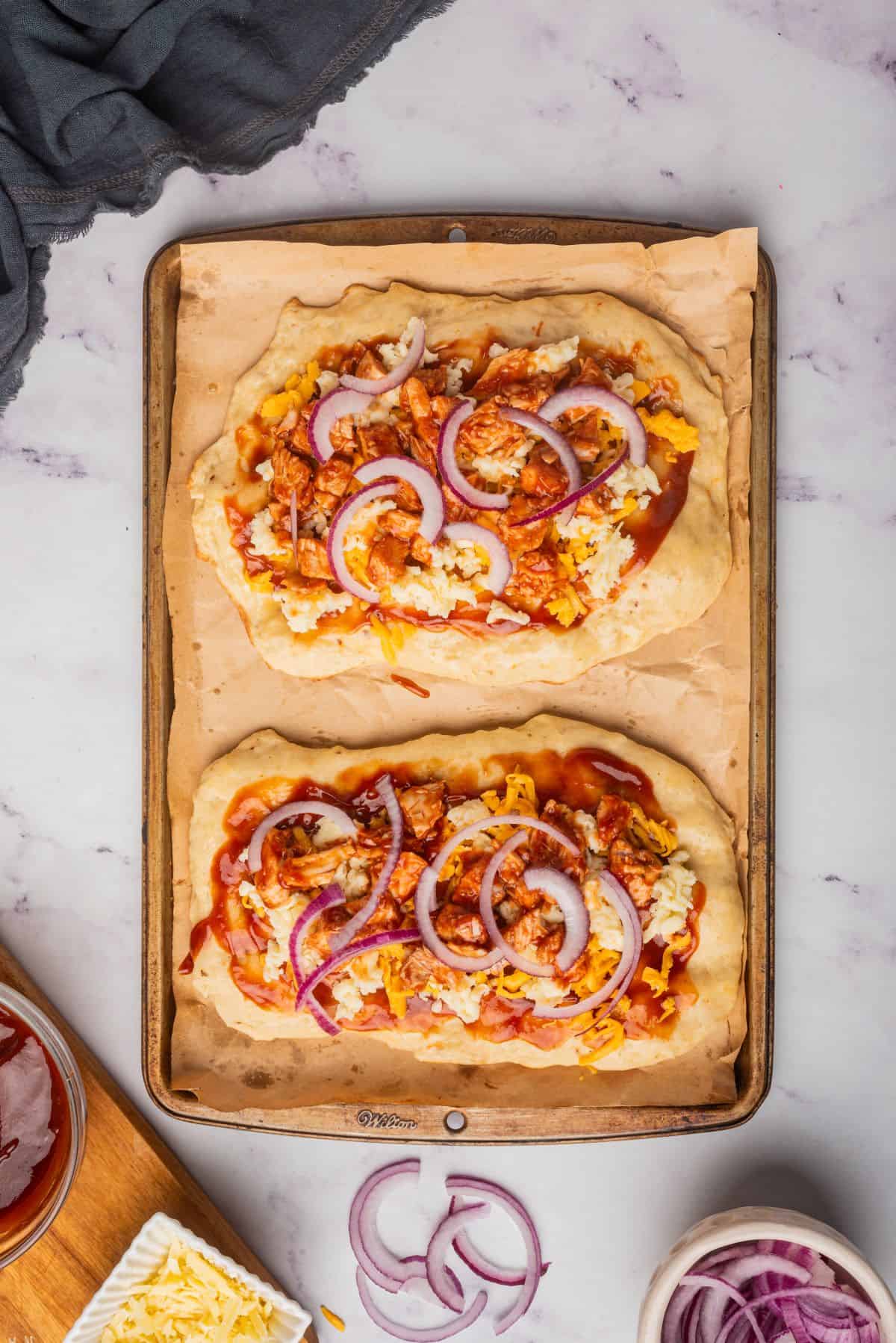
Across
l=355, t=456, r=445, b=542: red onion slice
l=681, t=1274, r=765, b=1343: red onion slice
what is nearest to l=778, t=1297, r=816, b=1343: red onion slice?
l=681, t=1274, r=765, b=1343: red onion slice

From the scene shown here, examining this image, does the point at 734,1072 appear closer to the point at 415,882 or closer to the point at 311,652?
the point at 415,882

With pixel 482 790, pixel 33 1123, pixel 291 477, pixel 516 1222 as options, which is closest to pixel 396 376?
pixel 291 477

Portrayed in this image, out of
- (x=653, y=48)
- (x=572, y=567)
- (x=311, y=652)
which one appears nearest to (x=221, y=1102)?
(x=311, y=652)

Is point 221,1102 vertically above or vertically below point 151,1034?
below

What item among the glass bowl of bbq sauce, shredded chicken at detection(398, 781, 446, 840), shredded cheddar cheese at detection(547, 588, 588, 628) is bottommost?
the glass bowl of bbq sauce

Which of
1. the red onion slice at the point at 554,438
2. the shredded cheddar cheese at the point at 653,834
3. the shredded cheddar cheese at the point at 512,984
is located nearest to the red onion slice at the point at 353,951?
the shredded cheddar cheese at the point at 512,984

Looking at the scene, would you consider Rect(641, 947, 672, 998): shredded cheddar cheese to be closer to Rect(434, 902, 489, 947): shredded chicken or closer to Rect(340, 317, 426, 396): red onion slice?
Rect(434, 902, 489, 947): shredded chicken
